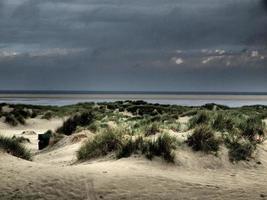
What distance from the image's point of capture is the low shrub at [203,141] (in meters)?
→ 14.5

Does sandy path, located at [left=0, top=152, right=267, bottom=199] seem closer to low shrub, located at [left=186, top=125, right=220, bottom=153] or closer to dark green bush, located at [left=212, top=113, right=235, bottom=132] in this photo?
low shrub, located at [left=186, top=125, right=220, bottom=153]

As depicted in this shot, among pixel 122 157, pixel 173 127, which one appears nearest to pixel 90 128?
pixel 173 127

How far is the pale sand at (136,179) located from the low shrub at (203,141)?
428mm

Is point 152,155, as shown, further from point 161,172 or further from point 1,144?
point 1,144

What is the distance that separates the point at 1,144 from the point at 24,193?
431 centimetres

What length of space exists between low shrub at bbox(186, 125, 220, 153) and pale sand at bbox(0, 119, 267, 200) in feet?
1.40

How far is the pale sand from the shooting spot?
33.5 feet

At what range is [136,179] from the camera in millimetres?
11164

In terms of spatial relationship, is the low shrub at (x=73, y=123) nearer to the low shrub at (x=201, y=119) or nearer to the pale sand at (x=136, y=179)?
the low shrub at (x=201, y=119)

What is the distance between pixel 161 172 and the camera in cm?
1232

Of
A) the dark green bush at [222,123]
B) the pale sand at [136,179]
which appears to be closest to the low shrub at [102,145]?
the pale sand at [136,179]

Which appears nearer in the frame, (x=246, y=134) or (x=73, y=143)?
(x=246, y=134)

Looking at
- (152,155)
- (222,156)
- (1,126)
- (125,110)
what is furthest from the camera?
(125,110)

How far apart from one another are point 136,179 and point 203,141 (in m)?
4.05
